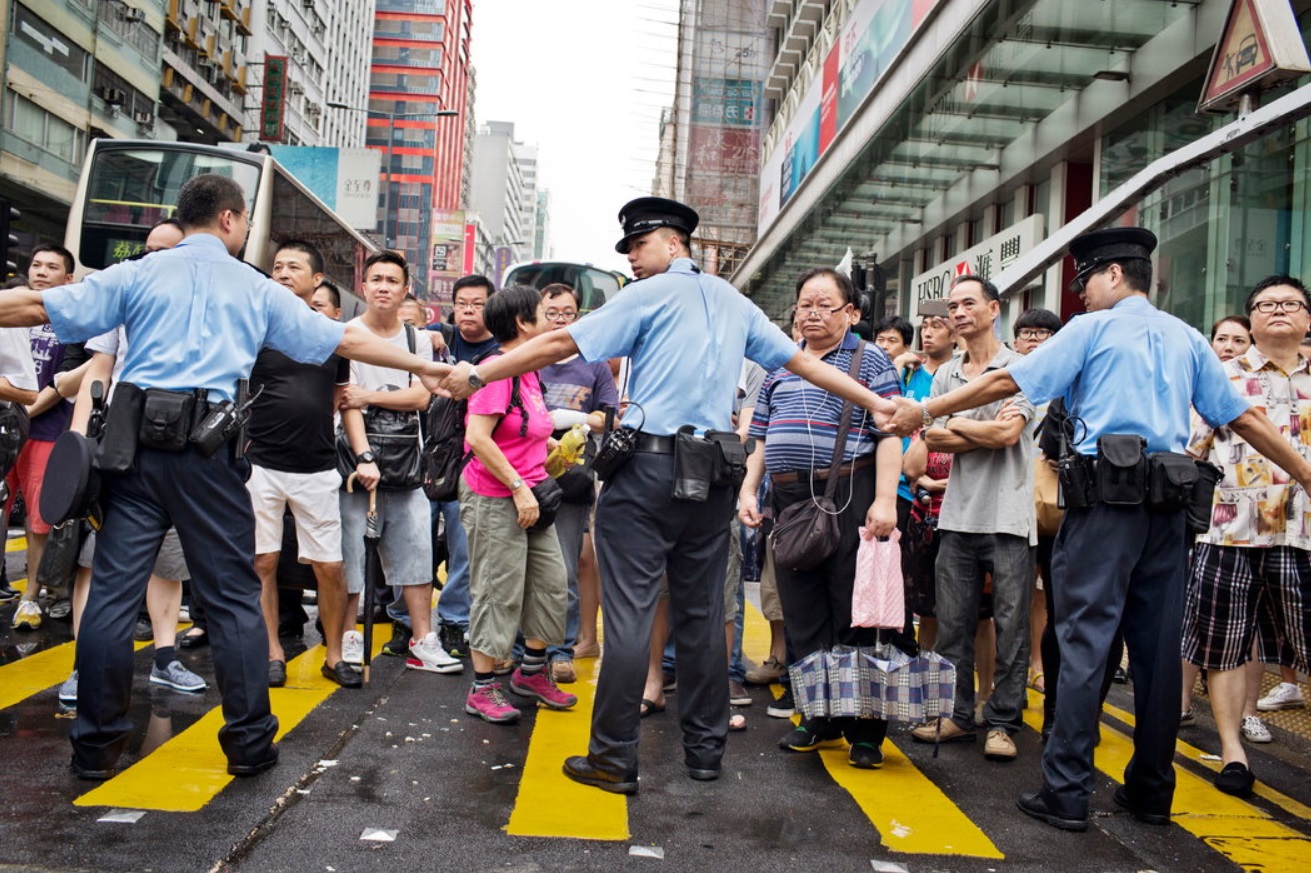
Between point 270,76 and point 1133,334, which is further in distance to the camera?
point 270,76

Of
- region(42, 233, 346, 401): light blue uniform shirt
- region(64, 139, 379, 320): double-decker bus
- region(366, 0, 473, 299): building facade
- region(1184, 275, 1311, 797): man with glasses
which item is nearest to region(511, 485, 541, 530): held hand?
region(42, 233, 346, 401): light blue uniform shirt

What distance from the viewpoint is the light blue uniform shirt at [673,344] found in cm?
430

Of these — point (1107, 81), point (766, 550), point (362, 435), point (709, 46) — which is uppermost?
point (709, 46)

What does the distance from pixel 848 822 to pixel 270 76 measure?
204 feet

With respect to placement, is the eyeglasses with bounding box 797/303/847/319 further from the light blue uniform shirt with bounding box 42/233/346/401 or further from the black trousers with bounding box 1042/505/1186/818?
the light blue uniform shirt with bounding box 42/233/346/401

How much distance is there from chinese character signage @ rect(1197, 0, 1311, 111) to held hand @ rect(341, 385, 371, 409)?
6110 millimetres

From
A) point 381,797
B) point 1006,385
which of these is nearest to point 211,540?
point 381,797

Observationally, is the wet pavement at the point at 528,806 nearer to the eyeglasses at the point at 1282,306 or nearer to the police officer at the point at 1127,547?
the police officer at the point at 1127,547

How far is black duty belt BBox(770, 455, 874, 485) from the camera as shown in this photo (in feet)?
16.3

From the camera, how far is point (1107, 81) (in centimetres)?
1362

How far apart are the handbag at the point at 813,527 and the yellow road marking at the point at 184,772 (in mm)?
2172

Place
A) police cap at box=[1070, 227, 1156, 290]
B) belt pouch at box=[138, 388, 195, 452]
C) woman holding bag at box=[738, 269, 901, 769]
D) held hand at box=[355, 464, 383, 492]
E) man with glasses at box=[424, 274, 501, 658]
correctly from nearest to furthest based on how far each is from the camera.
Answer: belt pouch at box=[138, 388, 195, 452] < police cap at box=[1070, 227, 1156, 290] < woman holding bag at box=[738, 269, 901, 769] < held hand at box=[355, 464, 383, 492] < man with glasses at box=[424, 274, 501, 658]

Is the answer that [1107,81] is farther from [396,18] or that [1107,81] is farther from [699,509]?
[396,18]

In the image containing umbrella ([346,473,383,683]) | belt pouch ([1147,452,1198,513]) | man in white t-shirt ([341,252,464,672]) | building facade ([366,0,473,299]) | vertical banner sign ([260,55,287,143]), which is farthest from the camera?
building facade ([366,0,473,299])
